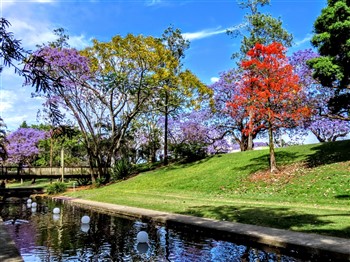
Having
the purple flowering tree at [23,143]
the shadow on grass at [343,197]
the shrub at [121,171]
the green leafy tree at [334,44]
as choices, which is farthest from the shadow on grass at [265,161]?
the purple flowering tree at [23,143]

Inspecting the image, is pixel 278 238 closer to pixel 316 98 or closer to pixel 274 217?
pixel 274 217

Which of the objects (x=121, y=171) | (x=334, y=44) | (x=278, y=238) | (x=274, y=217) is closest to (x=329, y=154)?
(x=334, y=44)

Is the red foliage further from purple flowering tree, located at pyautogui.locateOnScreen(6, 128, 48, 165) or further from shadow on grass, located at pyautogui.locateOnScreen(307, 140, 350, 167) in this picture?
purple flowering tree, located at pyautogui.locateOnScreen(6, 128, 48, 165)

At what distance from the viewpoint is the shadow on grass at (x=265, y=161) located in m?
24.5

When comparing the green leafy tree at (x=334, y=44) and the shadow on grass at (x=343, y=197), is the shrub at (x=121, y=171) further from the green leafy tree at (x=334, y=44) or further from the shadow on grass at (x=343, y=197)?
the shadow on grass at (x=343, y=197)

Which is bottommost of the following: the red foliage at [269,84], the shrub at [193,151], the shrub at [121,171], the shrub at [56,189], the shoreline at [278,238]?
the shoreline at [278,238]

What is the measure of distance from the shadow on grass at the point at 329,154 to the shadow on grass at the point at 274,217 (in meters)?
10.2

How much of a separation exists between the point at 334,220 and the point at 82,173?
3623 cm

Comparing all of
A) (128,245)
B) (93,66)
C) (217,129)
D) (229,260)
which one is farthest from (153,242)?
(217,129)

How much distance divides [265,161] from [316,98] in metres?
8.96

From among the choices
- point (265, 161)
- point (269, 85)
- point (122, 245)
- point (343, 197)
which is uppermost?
point (269, 85)

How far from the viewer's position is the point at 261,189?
63.4 ft

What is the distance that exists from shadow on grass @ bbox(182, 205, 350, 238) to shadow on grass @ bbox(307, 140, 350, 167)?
1019 cm

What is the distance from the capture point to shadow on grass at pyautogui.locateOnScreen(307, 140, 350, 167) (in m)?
21.7
